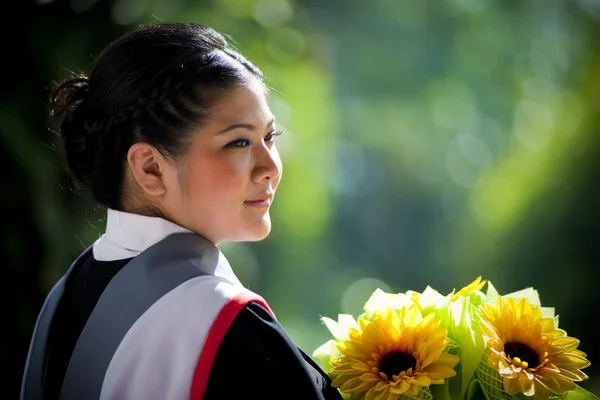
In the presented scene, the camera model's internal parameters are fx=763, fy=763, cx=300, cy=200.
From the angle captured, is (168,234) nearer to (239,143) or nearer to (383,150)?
(239,143)

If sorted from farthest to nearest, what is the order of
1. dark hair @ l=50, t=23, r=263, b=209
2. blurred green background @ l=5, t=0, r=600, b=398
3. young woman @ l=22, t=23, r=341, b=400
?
blurred green background @ l=5, t=0, r=600, b=398, dark hair @ l=50, t=23, r=263, b=209, young woman @ l=22, t=23, r=341, b=400

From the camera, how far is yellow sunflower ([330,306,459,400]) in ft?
3.48

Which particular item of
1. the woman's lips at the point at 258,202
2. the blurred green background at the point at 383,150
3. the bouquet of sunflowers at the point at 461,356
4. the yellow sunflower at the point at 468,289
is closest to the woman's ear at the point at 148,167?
the woman's lips at the point at 258,202

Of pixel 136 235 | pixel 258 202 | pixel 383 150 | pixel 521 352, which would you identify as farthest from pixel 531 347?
Answer: pixel 383 150

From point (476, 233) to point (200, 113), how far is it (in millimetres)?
5942

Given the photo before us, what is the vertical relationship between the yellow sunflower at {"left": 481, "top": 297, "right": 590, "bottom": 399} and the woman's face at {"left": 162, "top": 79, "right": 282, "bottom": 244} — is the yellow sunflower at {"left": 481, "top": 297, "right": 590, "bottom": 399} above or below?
below

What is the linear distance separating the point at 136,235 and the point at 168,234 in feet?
0.16

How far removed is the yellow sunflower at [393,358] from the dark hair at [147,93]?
0.39 m

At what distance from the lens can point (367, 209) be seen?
812 centimetres

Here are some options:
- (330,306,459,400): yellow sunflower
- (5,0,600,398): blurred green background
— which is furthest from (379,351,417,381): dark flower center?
(5,0,600,398): blurred green background

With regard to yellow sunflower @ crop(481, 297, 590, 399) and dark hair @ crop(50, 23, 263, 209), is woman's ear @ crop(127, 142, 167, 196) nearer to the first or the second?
dark hair @ crop(50, 23, 263, 209)

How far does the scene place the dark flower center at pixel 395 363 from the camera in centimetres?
110

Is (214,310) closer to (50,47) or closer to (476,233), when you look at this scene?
(50,47)

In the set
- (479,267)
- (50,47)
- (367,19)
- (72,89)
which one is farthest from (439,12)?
(72,89)
